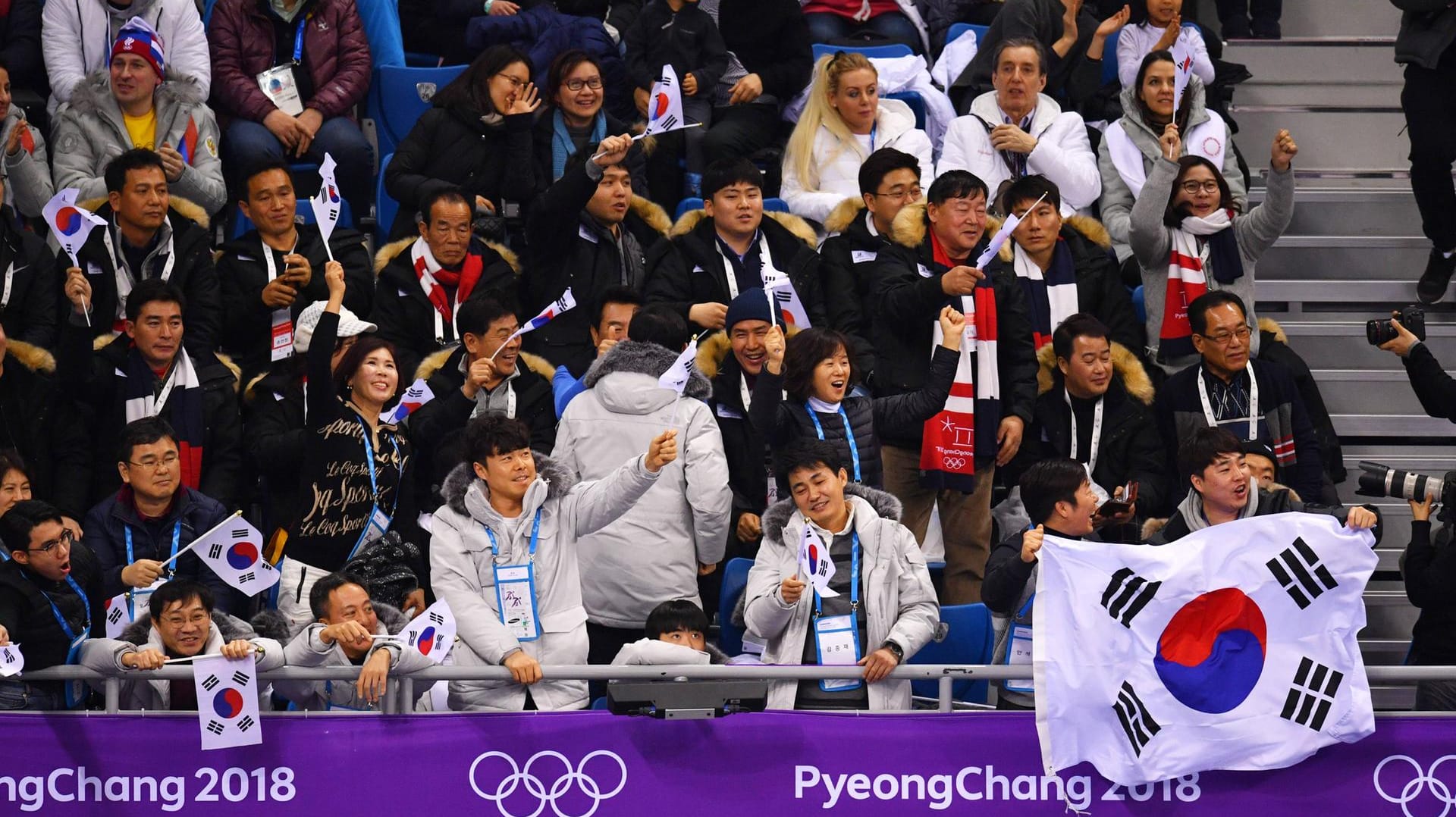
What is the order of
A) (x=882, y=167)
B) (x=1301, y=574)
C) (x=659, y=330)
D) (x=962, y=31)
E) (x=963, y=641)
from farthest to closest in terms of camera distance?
(x=962, y=31) → (x=882, y=167) → (x=659, y=330) → (x=963, y=641) → (x=1301, y=574)

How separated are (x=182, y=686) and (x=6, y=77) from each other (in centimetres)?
388

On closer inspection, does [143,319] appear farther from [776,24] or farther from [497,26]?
[776,24]

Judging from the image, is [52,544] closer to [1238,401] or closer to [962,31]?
[1238,401]

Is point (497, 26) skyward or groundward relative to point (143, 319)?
skyward

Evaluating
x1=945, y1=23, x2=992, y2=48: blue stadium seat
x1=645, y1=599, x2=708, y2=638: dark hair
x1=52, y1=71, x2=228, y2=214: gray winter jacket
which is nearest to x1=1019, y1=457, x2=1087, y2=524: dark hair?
x1=645, y1=599, x2=708, y2=638: dark hair

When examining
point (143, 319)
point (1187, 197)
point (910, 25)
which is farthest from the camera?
point (910, 25)

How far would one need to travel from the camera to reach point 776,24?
34.3 feet

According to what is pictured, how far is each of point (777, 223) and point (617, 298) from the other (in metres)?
1.00

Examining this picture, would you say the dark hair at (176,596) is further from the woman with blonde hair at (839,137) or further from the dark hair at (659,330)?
the woman with blonde hair at (839,137)

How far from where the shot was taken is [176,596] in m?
6.68

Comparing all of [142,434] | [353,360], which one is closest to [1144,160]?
[353,360]

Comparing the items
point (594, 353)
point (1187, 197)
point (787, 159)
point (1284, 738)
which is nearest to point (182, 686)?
point (594, 353)

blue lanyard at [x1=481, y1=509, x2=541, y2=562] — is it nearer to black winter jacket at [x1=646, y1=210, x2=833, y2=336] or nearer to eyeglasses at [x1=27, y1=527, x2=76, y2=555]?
eyeglasses at [x1=27, y1=527, x2=76, y2=555]

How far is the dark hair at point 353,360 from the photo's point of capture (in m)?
7.79
